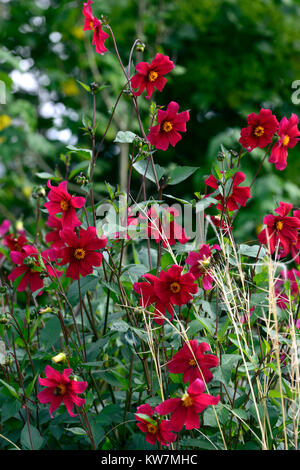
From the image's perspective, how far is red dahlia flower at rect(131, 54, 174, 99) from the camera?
2.74 ft

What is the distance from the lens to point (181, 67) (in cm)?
322

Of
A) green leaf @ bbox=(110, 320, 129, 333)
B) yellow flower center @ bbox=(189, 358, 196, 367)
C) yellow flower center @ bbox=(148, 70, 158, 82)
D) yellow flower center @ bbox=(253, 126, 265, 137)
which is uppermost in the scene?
yellow flower center @ bbox=(148, 70, 158, 82)

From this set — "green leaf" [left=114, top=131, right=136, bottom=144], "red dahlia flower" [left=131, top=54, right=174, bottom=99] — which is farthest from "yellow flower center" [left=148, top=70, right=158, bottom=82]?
"green leaf" [left=114, top=131, right=136, bottom=144]

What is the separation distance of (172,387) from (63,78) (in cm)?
279

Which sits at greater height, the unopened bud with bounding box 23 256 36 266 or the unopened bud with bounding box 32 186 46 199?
the unopened bud with bounding box 32 186 46 199

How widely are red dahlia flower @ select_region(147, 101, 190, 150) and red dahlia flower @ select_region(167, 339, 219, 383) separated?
1.10ft

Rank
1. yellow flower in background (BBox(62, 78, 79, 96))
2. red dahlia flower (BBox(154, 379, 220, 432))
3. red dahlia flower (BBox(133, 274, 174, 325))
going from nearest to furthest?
red dahlia flower (BBox(154, 379, 220, 432)), red dahlia flower (BBox(133, 274, 174, 325)), yellow flower in background (BBox(62, 78, 79, 96))

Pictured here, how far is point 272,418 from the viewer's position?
797mm

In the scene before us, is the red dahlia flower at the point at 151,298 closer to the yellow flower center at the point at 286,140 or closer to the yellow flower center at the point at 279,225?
the yellow flower center at the point at 279,225

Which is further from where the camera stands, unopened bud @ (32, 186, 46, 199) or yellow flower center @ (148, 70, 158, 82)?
unopened bud @ (32, 186, 46, 199)

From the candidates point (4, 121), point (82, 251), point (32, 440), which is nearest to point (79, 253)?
point (82, 251)

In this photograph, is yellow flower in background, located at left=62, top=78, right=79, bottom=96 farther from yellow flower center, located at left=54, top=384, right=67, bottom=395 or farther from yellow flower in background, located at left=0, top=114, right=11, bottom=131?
yellow flower center, located at left=54, top=384, right=67, bottom=395

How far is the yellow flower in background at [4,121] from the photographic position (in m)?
3.13

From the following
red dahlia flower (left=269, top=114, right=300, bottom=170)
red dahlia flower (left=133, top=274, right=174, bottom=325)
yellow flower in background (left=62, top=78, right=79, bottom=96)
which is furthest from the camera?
yellow flower in background (left=62, top=78, right=79, bottom=96)
